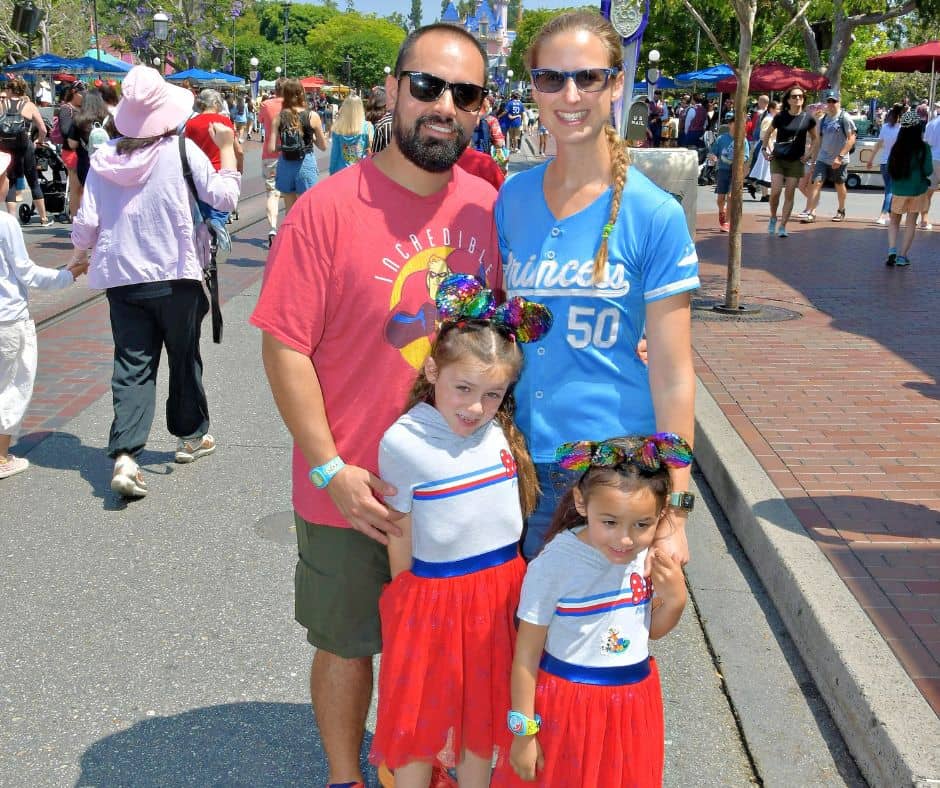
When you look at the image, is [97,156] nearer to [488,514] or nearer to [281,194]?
[488,514]

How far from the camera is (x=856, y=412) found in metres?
6.43

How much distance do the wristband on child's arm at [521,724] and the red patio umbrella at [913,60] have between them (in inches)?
899

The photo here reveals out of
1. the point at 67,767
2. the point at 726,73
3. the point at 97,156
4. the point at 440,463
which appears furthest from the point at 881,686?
the point at 726,73

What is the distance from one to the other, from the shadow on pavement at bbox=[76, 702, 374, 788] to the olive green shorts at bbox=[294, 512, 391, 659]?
61 centimetres

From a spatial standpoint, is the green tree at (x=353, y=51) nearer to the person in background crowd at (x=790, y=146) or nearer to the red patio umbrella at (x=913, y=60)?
the red patio umbrella at (x=913, y=60)

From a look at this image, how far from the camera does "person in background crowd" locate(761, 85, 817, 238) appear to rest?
1399cm

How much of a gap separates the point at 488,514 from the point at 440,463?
6.4 inches

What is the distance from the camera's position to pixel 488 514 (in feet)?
7.93

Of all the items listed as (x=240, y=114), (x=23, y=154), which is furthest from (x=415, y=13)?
(x=23, y=154)

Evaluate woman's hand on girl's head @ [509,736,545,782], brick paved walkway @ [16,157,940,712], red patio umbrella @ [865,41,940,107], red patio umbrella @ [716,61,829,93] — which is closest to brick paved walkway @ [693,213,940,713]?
brick paved walkway @ [16,157,940,712]

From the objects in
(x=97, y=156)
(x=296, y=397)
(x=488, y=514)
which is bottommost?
(x=488, y=514)

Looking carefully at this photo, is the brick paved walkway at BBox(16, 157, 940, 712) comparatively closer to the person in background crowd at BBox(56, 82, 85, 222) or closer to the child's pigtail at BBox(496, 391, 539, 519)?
the person in background crowd at BBox(56, 82, 85, 222)

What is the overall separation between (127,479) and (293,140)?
22.3 ft

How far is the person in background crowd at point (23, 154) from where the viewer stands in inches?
540
